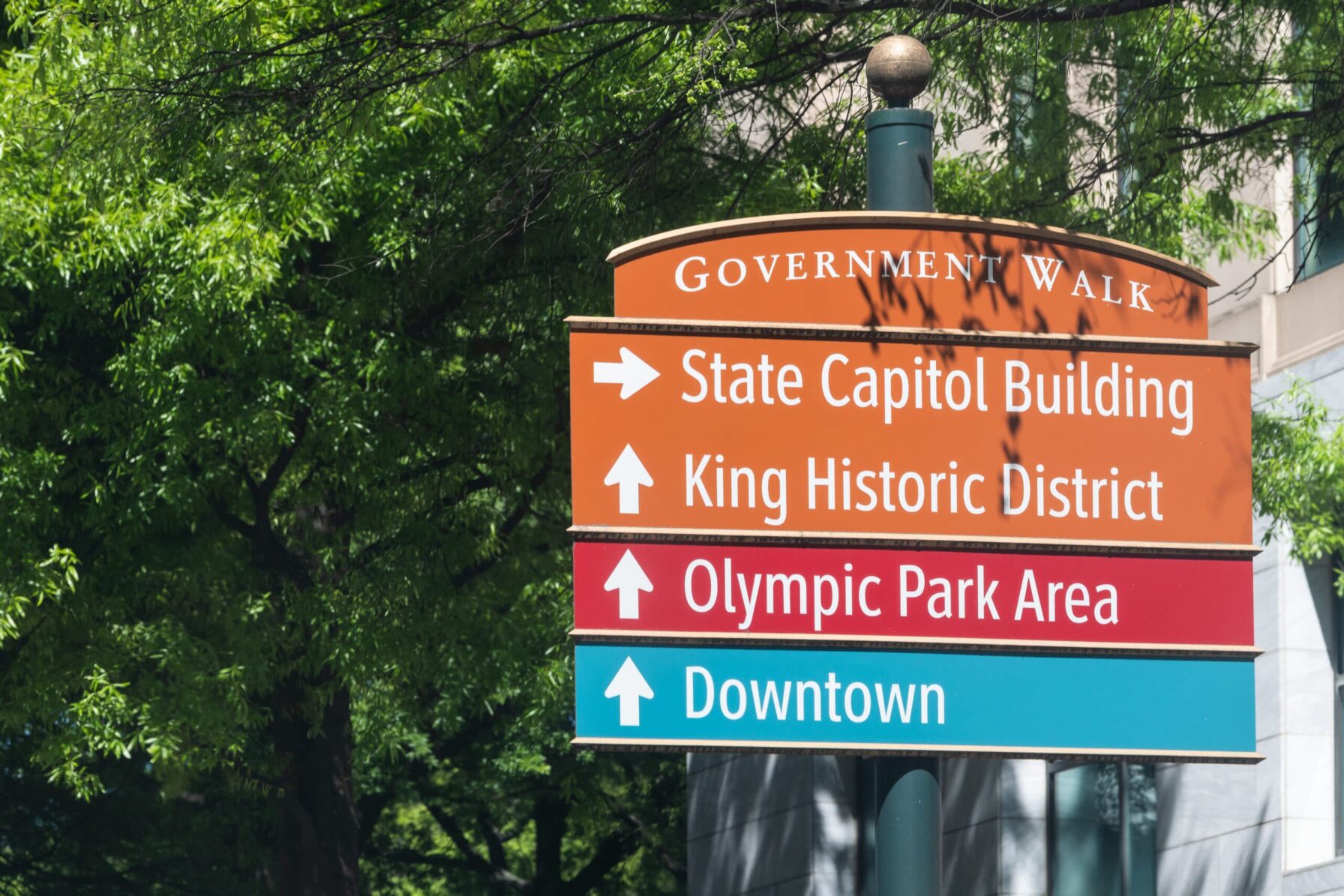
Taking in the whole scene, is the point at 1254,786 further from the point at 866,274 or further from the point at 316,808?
the point at 866,274

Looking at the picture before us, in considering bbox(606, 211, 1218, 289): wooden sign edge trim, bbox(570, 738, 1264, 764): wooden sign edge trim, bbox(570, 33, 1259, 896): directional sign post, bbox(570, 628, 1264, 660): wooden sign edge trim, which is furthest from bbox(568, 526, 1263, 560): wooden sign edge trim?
bbox(606, 211, 1218, 289): wooden sign edge trim

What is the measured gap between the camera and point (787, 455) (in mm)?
5434

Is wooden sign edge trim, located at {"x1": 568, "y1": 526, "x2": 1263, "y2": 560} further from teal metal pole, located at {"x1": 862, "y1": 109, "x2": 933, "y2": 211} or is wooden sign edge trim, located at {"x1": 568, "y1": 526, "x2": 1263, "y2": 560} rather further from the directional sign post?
teal metal pole, located at {"x1": 862, "y1": 109, "x2": 933, "y2": 211}

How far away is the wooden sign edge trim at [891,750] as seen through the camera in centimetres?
522

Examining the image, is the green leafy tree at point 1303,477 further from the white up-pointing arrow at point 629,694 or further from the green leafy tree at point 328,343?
the white up-pointing arrow at point 629,694

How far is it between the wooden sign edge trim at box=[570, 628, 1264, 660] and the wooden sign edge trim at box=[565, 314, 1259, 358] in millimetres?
819

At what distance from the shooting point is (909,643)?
534cm

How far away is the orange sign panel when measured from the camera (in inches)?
212

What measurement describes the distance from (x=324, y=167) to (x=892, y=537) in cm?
949

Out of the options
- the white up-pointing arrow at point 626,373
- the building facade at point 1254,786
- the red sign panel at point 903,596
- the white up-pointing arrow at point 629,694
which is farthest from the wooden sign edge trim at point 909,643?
the building facade at point 1254,786

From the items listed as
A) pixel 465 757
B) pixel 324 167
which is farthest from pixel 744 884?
pixel 324 167

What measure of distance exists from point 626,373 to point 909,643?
3.43 ft

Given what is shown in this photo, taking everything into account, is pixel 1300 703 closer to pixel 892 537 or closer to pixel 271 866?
pixel 892 537

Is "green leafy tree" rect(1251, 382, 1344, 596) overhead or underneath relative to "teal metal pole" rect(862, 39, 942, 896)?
overhead
